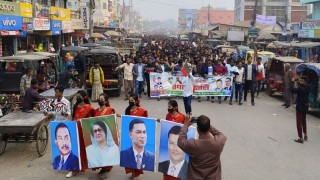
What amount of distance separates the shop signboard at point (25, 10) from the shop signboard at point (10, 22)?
98cm

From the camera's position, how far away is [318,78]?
14633 mm

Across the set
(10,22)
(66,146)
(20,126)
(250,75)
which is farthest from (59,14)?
(66,146)

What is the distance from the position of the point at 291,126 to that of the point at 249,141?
277 cm

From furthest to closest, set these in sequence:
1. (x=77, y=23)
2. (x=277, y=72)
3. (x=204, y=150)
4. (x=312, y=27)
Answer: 1. (x=77, y=23)
2. (x=312, y=27)
3. (x=277, y=72)
4. (x=204, y=150)

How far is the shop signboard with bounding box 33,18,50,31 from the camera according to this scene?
81.6ft

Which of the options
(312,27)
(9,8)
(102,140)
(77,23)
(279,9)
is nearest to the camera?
(102,140)

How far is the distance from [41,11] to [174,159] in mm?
21967

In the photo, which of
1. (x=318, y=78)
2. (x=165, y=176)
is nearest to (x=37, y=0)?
(x=318, y=78)

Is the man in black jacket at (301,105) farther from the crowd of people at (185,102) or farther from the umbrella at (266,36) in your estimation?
the umbrella at (266,36)

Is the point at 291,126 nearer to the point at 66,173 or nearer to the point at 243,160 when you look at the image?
→ the point at 243,160

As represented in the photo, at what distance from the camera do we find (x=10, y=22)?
2033 centimetres

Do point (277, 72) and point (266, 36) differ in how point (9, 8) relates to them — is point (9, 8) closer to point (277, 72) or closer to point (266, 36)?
point (277, 72)

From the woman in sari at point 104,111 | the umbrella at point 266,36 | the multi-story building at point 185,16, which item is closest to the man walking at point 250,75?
the woman in sari at point 104,111

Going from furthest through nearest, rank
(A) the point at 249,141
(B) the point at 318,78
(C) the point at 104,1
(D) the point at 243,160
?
(C) the point at 104,1 < (B) the point at 318,78 < (A) the point at 249,141 < (D) the point at 243,160
